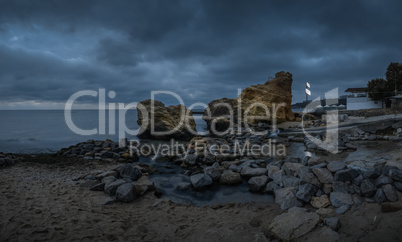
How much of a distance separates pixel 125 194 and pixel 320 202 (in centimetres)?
587

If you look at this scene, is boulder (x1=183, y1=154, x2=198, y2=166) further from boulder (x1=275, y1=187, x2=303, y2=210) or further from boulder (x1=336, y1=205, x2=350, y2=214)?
boulder (x1=336, y1=205, x2=350, y2=214)

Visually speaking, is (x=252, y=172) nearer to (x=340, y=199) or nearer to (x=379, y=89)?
(x=340, y=199)

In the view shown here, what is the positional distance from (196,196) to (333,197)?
4.34m

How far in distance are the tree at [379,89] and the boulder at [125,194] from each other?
154 ft

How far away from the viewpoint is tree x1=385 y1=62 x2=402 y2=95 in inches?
1393

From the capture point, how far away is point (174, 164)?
38.8ft

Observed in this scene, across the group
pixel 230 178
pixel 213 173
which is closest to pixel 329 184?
pixel 230 178

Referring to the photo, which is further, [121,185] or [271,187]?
[271,187]

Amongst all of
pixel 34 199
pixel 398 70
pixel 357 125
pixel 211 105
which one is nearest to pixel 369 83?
pixel 398 70

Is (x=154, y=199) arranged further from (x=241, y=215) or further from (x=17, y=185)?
(x=17, y=185)

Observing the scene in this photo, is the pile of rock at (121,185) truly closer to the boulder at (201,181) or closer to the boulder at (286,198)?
the boulder at (201,181)

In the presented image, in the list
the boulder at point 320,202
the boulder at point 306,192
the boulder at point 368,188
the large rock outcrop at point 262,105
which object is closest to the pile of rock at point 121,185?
the boulder at point 306,192

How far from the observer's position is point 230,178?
841 cm

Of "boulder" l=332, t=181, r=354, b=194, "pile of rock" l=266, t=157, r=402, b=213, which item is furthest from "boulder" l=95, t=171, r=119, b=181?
"boulder" l=332, t=181, r=354, b=194
